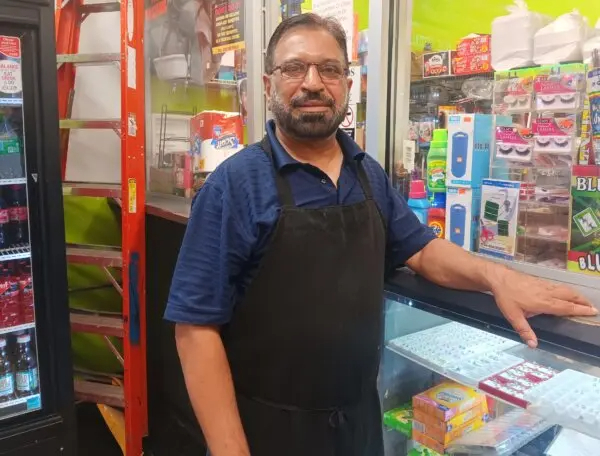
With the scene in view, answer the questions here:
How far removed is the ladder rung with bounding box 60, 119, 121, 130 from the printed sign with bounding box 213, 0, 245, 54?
0.68m

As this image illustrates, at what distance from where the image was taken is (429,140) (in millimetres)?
2098

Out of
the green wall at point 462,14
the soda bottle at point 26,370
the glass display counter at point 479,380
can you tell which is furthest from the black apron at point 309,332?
the soda bottle at point 26,370

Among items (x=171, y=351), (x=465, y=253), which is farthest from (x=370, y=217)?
(x=171, y=351)

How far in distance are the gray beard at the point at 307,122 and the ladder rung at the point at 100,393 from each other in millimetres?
2019

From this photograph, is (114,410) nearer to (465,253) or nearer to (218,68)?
(218,68)

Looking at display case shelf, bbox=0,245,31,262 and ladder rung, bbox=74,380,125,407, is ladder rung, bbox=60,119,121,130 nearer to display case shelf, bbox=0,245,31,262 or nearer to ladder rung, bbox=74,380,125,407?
display case shelf, bbox=0,245,31,262

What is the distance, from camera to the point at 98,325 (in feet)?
9.32

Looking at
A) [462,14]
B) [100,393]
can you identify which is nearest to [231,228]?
[462,14]

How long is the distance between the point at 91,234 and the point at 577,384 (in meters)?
2.79

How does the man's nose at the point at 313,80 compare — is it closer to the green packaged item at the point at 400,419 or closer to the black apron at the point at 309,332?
the black apron at the point at 309,332

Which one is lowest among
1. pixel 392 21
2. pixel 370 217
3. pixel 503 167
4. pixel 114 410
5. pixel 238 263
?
pixel 114 410

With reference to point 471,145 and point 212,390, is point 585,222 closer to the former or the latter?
point 471,145

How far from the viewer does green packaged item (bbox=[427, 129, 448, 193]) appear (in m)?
1.93

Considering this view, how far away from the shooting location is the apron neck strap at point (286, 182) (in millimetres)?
1393
